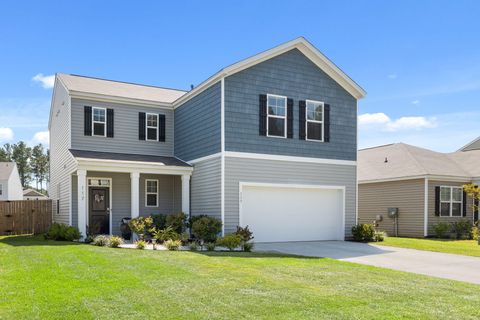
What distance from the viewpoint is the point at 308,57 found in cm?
1730

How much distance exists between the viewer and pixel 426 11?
1502 centimetres

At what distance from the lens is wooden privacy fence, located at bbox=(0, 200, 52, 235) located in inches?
776

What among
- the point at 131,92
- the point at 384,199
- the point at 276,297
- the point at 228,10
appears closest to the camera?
the point at 276,297

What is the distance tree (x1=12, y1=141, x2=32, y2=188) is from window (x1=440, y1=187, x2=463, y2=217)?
76.7 metres

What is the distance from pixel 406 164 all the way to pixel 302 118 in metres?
8.92

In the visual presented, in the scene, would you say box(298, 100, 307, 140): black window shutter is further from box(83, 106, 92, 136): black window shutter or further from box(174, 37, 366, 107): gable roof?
box(83, 106, 92, 136): black window shutter

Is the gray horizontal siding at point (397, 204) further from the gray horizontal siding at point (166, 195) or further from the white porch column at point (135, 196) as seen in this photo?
the white porch column at point (135, 196)

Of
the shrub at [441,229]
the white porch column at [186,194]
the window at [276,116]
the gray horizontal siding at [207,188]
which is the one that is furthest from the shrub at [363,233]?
the white porch column at [186,194]

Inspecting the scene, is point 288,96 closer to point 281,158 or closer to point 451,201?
point 281,158

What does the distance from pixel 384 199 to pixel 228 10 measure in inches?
521

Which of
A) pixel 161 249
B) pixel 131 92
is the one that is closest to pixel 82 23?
pixel 131 92

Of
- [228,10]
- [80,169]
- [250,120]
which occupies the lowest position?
[80,169]

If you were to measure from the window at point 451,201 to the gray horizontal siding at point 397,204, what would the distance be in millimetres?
1351

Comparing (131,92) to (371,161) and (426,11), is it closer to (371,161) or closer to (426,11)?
(426,11)
